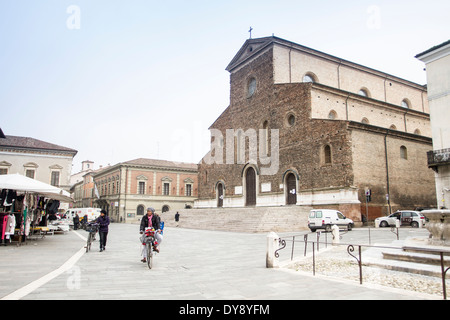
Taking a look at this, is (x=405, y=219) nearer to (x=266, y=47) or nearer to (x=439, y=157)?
(x=439, y=157)

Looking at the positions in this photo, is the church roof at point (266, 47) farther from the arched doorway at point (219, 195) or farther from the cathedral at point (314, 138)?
the arched doorway at point (219, 195)

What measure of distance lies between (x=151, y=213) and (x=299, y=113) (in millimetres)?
21656

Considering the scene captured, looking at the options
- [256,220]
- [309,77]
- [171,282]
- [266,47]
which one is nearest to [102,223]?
[171,282]

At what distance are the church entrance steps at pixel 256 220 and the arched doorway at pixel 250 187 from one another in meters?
3.52

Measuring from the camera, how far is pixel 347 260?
945cm

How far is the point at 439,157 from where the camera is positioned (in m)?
22.2

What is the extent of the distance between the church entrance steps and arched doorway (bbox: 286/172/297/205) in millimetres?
2620

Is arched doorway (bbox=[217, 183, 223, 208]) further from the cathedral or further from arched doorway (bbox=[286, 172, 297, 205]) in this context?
arched doorway (bbox=[286, 172, 297, 205])

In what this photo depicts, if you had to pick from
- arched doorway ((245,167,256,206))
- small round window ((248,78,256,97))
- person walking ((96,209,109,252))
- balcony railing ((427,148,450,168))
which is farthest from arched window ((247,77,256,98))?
person walking ((96,209,109,252))

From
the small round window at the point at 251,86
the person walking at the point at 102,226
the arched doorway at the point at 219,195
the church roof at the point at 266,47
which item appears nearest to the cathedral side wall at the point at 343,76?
the church roof at the point at 266,47

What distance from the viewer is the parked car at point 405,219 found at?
22.2 metres

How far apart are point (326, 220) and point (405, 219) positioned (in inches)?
242
